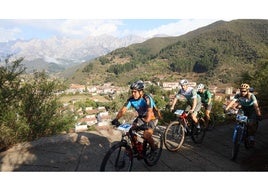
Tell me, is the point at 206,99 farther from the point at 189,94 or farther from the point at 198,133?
the point at 189,94

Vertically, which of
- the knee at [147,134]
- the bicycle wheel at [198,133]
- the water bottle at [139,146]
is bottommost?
the bicycle wheel at [198,133]

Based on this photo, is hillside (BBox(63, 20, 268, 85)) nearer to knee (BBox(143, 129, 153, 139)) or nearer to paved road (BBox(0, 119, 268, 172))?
paved road (BBox(0, 119, 268, 172))

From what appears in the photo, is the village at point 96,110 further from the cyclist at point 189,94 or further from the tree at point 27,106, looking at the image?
the tree at point 27,106

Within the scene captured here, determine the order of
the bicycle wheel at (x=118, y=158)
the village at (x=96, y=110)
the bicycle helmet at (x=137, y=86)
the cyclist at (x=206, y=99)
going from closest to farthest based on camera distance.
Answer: the bicycle wheel at (x=118, y=158) < the bicycle helmet at (x=137, y=86) < the cyclist at (x=206, y=99) < the village at (x=96, y=110)

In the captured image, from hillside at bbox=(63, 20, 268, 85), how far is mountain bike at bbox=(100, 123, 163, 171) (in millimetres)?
101341

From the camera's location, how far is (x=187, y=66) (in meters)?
136

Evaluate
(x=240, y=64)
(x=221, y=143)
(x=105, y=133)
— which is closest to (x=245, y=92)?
(x=221, y=143)

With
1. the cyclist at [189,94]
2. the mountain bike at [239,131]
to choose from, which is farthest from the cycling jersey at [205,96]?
the mountain bike at [239,131]

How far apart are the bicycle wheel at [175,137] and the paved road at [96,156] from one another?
154mm

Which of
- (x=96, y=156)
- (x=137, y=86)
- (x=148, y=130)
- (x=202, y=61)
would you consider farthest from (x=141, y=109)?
(x=202, y=61)

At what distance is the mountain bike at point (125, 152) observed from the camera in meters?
4.89

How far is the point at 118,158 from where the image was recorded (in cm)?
Result: 510

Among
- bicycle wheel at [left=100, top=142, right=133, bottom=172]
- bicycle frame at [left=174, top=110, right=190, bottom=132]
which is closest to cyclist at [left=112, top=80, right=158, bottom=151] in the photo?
bicycle wheel at [left=100, top=142, right=133, bottom=172]

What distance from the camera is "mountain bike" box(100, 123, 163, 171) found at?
16.0 feet
